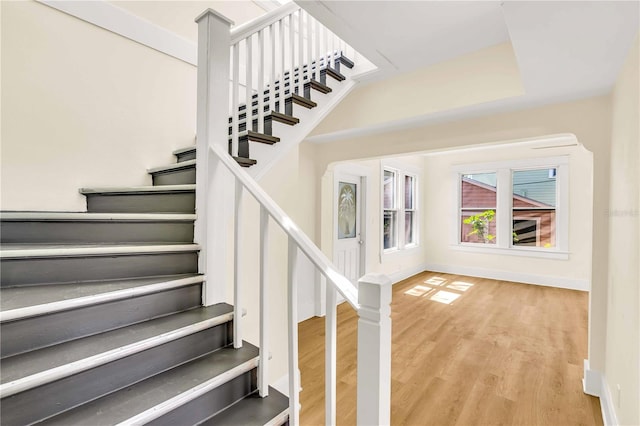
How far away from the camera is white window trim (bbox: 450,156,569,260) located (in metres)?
5.03

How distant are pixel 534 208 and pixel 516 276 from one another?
1.32 meters

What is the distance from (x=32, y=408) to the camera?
888 mm

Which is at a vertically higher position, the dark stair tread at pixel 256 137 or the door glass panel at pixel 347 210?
the dark stair tread at pixel 256 137

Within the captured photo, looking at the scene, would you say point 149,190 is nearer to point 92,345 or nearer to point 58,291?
point 58,291

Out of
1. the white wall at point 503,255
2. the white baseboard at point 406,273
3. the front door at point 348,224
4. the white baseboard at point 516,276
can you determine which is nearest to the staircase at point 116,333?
the front door at point 348,224

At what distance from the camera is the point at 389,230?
5477mm

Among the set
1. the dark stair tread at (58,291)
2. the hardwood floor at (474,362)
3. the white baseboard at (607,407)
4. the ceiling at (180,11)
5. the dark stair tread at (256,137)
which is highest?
the ceiling at (180,11)

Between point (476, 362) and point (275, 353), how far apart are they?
1856mm

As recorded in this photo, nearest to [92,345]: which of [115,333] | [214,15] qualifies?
[115,333]

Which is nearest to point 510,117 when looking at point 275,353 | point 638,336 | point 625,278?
point 625,278

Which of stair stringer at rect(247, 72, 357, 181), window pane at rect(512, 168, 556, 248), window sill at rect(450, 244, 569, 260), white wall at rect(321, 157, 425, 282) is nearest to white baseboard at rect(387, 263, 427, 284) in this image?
white wall at rect(321, 157, 425, 282)

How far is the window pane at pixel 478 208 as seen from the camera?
5.82m

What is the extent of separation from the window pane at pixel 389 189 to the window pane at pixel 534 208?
2.30 m

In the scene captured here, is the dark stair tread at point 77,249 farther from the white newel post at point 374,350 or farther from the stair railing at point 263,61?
the white newel post at point 374,350
